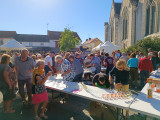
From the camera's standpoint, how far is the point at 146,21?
15.2 meters

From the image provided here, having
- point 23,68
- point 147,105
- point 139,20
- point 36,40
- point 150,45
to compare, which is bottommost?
point 147,105

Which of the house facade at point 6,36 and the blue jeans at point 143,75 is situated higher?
the house facade at point 6,36

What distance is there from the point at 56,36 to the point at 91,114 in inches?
1648

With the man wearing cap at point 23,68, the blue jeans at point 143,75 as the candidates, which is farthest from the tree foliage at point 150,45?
the man wearing cap at point 23,68

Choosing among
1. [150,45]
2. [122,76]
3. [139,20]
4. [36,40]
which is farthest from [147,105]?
[36,40]

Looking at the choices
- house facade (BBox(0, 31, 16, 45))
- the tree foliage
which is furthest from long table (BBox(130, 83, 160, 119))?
house facade (BBox(0, 31, 16, 45))

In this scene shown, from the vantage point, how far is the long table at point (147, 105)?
70.9 inches

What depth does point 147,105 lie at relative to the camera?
6.68 ft

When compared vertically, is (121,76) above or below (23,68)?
below

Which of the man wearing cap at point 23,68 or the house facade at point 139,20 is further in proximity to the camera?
the house facade at point 139,20

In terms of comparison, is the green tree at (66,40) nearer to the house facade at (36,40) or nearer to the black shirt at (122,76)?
the house facade at (36,40)

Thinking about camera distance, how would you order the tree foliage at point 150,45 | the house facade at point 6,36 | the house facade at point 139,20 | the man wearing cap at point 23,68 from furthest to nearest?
the house facade at point 6,36
the house facade at point 139,20
the tree foliage at point 150,45
the man wearing cap at point 23,68

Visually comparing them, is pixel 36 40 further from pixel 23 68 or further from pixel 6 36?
pixel 23 68

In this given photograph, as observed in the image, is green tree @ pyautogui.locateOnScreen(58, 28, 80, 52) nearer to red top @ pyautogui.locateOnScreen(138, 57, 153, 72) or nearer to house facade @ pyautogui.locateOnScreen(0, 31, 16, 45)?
house facade @ pyautogui.locateOnScreen(0, 31, 16, 45)
